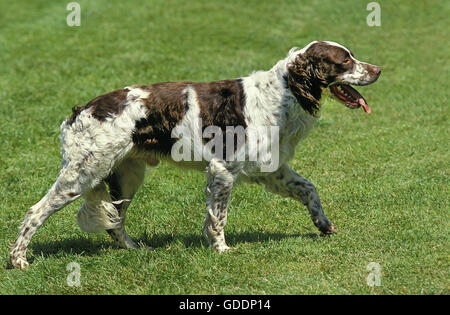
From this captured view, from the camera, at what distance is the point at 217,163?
5465mm

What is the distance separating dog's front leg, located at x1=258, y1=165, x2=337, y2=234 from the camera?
230 inches

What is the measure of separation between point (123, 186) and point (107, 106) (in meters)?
0.90

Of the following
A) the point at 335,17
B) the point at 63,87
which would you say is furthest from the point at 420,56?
the point at 63,87

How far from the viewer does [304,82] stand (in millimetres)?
5430

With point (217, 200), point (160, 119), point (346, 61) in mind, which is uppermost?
point (346, 61)

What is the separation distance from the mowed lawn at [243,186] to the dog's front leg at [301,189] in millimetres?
172

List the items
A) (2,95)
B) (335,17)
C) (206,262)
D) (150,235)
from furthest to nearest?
(335,17), (2,95), (150,235), (206,262)

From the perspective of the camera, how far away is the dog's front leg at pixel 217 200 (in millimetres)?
5469

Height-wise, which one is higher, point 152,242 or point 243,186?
point 243,186

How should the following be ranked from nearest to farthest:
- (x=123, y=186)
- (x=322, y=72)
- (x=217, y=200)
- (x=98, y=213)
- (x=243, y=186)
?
(x=322, y=72), (x=217, y=200), (x=98, y=213), (x=123, y=186), (x=243, y=186)

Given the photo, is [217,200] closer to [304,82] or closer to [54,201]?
[304,82]

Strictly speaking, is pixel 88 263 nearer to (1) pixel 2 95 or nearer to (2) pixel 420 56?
(1) pixel 2 95

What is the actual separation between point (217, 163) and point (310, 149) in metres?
3.64

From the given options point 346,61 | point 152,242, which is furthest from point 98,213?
point 346,61
